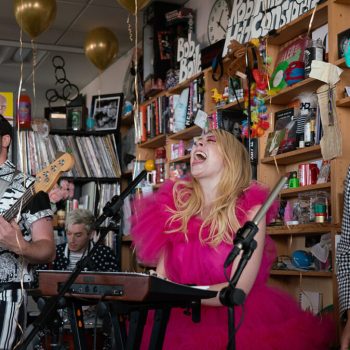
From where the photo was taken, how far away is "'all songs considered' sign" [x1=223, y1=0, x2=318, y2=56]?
3422mm

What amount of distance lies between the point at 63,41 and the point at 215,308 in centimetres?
444

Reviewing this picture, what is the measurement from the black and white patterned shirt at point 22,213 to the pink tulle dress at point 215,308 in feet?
1.22

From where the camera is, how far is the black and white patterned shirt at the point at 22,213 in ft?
7.77

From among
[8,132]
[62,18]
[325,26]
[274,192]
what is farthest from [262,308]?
[62,18]

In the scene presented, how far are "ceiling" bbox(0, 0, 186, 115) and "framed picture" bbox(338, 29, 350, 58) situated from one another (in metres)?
2.34

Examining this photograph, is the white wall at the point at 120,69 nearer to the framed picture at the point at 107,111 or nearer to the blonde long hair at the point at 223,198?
the framed picture at the point at 107,111

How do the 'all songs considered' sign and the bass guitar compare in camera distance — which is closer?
the bass guitar

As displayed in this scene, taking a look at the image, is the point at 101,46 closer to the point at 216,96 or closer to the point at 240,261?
the point at 216,96

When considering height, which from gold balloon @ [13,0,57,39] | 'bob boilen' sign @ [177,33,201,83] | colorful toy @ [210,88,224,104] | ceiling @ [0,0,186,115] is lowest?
colorful toy @ [210,88,224,104]

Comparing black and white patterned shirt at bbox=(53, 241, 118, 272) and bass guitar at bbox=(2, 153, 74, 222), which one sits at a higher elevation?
bass guitar at bbox=(2, 153, 74, 222)

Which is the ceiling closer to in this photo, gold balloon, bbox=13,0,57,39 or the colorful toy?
gold balloon, bbox=13,0,57,39

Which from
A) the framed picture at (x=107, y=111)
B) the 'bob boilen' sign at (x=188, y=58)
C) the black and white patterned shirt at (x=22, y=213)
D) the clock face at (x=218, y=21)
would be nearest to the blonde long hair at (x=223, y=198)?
the black and white patterned shirt at (x=22, y=213)

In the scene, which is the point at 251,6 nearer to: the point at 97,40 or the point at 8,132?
the point at 97,40

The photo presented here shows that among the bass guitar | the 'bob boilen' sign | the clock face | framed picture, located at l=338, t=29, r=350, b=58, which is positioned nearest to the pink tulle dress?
the bass guitar
